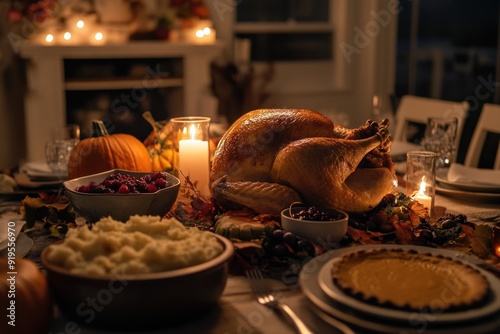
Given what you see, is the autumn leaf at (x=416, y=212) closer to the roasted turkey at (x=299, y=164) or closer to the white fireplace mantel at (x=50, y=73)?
the roasted turkey at (x=299, y=164)

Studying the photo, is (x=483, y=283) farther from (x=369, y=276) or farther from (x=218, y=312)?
(x=218, y=312)

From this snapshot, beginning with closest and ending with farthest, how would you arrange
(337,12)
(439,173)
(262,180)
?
(262,180) < (439,173) < (337,12)

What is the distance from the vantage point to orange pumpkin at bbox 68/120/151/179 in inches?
64.0

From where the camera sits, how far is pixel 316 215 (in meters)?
1.19

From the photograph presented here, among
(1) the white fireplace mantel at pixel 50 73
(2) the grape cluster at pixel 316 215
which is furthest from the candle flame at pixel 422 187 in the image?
(1) the white fireplace mantel at pixel 50 73

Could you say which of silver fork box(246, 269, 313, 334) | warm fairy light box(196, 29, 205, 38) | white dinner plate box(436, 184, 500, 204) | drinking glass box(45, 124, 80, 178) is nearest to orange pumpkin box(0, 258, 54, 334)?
silver fork box(246, 269, 313, 334)

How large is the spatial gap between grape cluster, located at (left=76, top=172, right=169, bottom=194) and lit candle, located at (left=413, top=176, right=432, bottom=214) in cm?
56

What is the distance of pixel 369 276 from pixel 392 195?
50 cm

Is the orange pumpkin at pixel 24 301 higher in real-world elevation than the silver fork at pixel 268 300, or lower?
higher

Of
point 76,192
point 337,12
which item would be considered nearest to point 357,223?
point 76,192

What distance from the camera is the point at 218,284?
92cm

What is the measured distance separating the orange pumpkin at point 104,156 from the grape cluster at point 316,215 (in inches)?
23.2

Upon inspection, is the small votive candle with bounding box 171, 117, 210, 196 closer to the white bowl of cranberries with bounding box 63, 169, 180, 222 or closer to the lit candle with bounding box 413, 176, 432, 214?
the white bowl of cranberries with bounding box 63, 169, 180, 222

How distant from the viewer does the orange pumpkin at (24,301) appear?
0.85 metres
